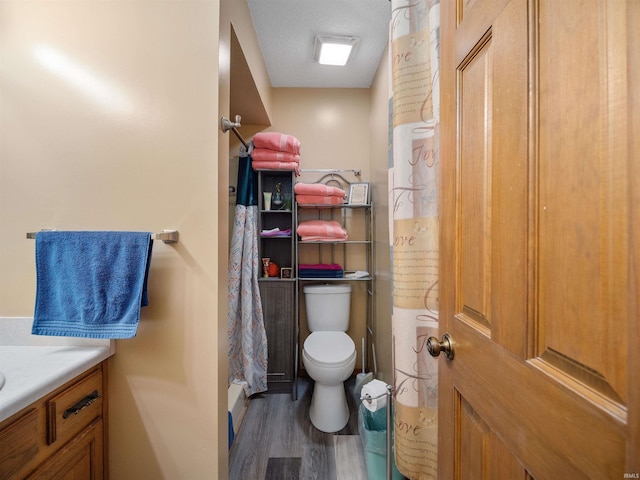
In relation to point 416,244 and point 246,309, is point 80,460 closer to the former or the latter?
point 246,309

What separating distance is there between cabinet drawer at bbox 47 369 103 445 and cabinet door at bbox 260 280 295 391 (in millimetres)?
1175

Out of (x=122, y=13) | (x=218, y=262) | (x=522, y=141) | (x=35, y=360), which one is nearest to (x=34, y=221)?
(x=35, y=360)

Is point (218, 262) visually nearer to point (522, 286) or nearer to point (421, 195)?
point (421, 195)

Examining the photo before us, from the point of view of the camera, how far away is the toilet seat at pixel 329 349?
1.65 meters

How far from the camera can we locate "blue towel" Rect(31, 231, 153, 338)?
96 centimetres

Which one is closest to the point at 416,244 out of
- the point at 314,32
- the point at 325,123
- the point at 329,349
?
the point at 329,349

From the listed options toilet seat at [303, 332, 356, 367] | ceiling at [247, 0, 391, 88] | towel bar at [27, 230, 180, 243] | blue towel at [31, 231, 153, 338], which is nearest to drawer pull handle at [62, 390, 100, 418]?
blue towel at [31, 231, 153, 338]

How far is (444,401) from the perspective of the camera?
742 mm

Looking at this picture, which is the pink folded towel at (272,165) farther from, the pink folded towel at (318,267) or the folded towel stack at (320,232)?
the pink folded towel at (318,267)

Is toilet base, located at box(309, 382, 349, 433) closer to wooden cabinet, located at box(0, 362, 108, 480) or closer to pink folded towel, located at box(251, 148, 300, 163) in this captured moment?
wooden cabinet, located at box(0, 362, 108, 480)

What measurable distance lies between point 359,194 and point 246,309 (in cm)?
130

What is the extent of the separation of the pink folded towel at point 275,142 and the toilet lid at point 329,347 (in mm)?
1467

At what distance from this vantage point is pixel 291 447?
1525 millimetres

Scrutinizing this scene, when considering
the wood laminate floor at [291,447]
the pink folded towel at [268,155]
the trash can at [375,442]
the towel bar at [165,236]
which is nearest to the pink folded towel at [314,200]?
the pink folded towel at [268,155]
